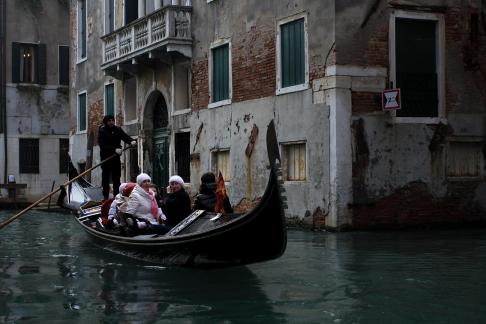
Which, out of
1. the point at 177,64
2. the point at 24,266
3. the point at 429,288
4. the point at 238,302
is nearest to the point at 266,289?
the point at 238,302

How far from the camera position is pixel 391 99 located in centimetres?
1155

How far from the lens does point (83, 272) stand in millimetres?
7969

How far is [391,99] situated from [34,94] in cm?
1537

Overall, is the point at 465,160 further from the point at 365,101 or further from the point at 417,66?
the point at 365,101

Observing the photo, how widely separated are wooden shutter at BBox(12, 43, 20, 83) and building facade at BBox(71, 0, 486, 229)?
1083 centimetres

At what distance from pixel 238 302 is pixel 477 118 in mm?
7757

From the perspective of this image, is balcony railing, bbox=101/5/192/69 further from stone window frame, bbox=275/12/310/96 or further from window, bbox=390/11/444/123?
window, bbox=390/11/444/123

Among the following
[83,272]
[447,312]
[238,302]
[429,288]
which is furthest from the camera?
[83,272]

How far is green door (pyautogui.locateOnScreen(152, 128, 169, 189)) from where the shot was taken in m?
16.6

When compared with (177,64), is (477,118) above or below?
below

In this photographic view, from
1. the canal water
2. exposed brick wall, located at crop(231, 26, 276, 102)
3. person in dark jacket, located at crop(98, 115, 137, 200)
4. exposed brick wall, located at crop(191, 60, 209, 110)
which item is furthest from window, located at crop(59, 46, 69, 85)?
the canal water

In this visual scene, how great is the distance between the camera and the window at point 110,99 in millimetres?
19094

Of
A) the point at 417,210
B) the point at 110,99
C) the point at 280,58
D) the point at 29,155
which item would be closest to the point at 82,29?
the point at 110,99

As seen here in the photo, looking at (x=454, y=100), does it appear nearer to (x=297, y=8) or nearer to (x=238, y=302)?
(x=297, y=8)
